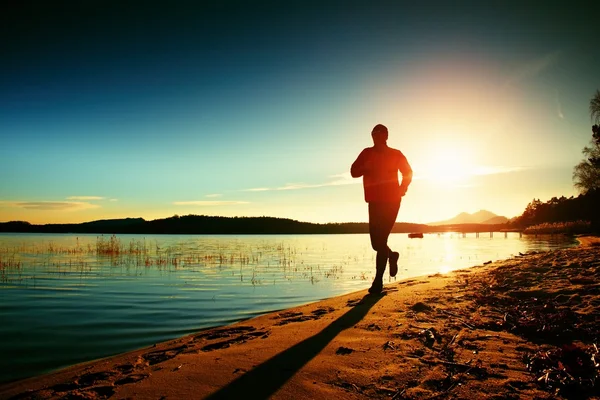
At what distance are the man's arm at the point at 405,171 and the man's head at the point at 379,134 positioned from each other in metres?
0.50

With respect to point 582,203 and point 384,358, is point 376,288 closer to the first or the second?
point 384,358

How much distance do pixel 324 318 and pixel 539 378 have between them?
9.98ft

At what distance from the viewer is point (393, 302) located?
19.2 ft

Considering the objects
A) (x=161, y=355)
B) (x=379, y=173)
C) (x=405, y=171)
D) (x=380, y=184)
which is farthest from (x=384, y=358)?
(x=405, y=171)

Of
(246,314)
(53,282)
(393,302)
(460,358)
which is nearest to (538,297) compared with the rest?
(393,302)

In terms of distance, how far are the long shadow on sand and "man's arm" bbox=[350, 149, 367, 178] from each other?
3268 millimetres

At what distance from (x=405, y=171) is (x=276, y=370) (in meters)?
5.22

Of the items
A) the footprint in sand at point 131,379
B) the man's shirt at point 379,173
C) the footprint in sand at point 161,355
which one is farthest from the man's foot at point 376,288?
the footprint in sand at point 131,379

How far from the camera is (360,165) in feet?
23.0

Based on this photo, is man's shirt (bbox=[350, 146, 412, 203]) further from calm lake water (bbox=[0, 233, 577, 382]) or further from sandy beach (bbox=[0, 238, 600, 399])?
calm lake water (bbox=[0, 233, 577, 382])

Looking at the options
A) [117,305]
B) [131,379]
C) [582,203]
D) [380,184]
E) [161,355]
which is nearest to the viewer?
[131,379]

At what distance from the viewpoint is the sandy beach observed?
8.51ft

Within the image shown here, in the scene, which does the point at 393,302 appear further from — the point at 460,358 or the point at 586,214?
the point at 586,214

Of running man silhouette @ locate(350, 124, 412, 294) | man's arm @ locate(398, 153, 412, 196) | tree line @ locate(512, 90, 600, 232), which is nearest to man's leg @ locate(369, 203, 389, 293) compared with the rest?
running man silhouette @ locate(350, 124, 412, 294)
